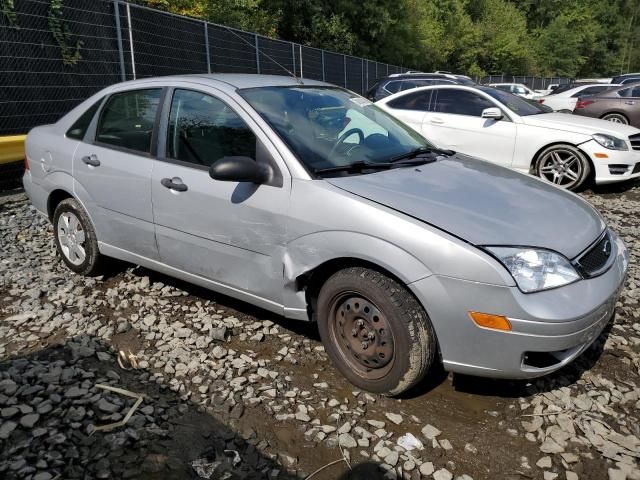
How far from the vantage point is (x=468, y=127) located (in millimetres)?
8039

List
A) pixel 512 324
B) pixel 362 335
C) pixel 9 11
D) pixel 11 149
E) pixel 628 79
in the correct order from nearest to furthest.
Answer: pixel 512 324, pixel 362 335, pixel 11 149, pixel 9 11, pixel 628 79

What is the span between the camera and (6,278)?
4.45 m

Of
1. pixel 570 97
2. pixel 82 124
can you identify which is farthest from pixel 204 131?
pixel 570 97

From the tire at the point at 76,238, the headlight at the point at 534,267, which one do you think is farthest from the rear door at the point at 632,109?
the tire at the point at 76,238

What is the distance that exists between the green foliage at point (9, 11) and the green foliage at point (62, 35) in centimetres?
59

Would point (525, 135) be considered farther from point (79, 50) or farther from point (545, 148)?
point (79, 50)

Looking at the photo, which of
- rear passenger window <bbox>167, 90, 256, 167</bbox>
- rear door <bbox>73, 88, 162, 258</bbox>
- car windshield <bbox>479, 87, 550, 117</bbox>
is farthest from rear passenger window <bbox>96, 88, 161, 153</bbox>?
car windshield <bbox>479, 87, 550, 117</bbox>

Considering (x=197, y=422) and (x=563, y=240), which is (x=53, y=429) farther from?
(x=563, y=240)

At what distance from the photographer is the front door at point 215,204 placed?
307 cm

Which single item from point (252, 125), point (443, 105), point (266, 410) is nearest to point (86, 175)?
point (252, 125)

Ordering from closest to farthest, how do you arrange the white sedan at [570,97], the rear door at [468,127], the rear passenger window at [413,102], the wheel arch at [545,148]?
the wheel arch at [545,148] → the rear door at [468,127] → the rear passenger window at [413,102] → the white sedan at [570,97]

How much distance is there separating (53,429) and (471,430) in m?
2.06

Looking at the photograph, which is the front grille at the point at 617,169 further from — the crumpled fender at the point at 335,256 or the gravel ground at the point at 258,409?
the crumpled fender at the point at 335,256

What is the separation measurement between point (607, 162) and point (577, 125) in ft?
2.17
